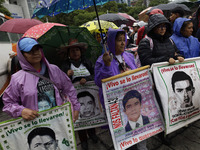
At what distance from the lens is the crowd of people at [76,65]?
156 cm

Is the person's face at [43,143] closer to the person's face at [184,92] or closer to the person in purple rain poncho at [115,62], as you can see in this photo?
the person in purple rain poncho at [115,62]

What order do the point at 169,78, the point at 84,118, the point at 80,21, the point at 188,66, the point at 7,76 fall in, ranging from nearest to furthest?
the point at 169,78, the point at 188,66, the point at 84,118, the point at 7,76, the point at 80,21

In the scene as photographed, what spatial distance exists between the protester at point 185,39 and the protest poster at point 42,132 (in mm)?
2242

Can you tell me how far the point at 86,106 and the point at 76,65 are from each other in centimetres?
76

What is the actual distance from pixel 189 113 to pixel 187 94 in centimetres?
30

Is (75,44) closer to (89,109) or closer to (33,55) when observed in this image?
(33,55)

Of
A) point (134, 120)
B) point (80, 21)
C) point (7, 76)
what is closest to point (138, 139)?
point (134, 120)

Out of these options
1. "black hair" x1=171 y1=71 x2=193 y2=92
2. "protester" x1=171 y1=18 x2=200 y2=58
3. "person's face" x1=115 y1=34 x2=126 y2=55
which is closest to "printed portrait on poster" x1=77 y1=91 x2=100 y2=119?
"person's face" x1=115 y1=34 x2=126 y2=55

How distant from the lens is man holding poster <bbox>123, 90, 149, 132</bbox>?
1.92 metres

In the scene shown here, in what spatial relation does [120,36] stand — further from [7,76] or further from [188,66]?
[7,76]

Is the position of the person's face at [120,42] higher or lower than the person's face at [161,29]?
A: lower

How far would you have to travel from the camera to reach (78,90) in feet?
8.45

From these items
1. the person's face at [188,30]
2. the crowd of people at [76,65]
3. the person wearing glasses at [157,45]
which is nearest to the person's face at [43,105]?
the crowd of people at [76,65]

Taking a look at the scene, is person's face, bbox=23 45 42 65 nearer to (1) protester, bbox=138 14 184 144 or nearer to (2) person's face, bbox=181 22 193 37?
(1) protester, bbox=138 14 184 144
